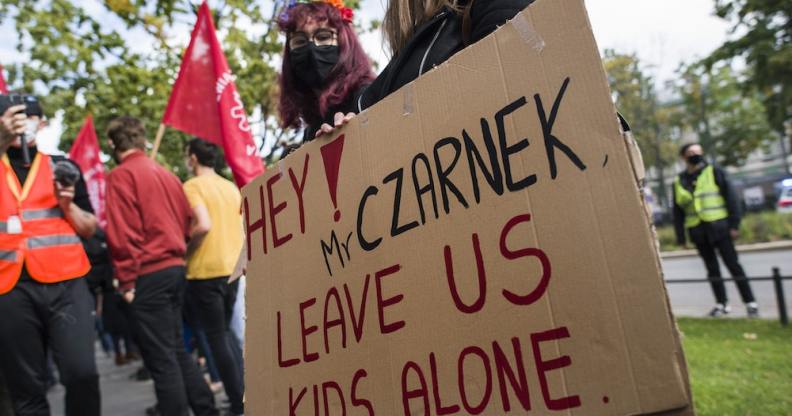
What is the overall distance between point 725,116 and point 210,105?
35.7m

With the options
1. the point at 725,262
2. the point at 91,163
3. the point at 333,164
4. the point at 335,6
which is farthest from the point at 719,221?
the point at 91,163

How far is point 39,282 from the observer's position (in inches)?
109

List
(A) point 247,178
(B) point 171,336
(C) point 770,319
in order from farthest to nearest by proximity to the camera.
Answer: (C) point 770,319
(A) point 247,178
(B) point 171,336

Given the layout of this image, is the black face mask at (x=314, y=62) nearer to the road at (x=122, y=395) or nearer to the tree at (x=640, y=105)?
the road at (x=122, y=395)

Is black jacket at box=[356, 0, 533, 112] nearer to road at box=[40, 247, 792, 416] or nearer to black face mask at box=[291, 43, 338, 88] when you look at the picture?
black face mask at box=[291, 43, 338, 88]

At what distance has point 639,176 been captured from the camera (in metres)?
1.06

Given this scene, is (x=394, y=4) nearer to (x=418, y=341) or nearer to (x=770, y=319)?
(x=418, y=341)

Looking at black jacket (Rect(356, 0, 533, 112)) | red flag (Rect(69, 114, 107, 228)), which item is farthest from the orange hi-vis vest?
red flag (Rect(69, 114, 107, 228))

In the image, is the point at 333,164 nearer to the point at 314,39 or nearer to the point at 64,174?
the point at 314,39

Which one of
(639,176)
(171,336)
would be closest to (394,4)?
(639,176)

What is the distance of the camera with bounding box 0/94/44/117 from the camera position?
2.86 meters

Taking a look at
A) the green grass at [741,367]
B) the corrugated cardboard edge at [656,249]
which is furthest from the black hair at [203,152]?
the corrugated cardboard edge at [656,249]

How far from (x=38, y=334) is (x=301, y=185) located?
1790 mm

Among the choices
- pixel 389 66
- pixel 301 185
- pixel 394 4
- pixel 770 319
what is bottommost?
pixel 770 319
